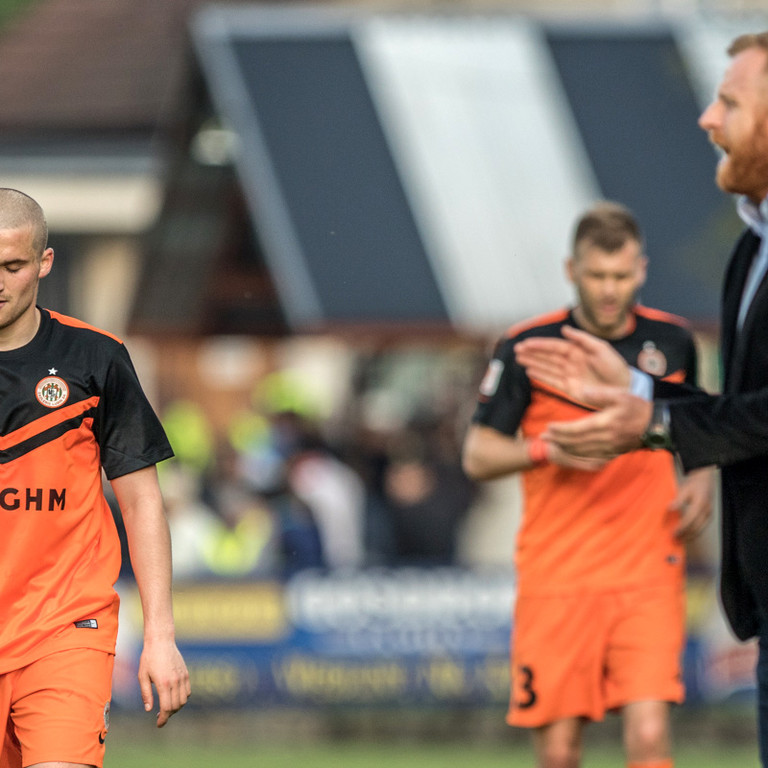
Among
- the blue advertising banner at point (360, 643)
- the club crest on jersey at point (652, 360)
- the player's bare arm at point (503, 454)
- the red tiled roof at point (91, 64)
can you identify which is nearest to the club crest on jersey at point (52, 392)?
the player's bare arm at point (503, 454)

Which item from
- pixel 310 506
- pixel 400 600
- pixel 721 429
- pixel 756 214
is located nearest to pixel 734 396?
pixel 721 429

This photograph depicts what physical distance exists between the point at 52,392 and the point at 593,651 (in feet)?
8.67

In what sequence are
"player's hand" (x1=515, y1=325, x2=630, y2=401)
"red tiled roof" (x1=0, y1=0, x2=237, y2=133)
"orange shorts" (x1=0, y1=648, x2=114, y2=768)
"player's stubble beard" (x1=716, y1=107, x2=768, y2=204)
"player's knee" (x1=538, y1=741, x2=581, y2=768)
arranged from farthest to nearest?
"red tiled roof" (x1=0, y1=0, x2=237, y2=133), "player's knee" (x1=538, y1=741, x2=581, y2=768), "player's hand" (x1=515, y1=325, x2=630, y2=401), "player's stubble beard" (x1=716, y1=107, x2=768, y2=204), "orange shorts" (x1=0, y1=648, x2=114, y2=768)

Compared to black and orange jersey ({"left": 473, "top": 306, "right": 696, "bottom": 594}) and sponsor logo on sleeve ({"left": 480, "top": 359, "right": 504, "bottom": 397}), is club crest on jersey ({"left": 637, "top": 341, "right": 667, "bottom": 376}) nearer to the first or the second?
black and orange jersey ({"left": 473, "top": 306, "right": 696, "bottom": 594})

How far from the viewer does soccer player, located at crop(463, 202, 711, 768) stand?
6543 millimetres

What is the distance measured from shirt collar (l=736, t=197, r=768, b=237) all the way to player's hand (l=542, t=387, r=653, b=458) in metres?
0.70

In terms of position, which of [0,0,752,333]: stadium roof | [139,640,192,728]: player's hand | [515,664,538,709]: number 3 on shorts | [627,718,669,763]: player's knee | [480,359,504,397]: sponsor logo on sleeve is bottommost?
[627,718,669,763]: player's knee

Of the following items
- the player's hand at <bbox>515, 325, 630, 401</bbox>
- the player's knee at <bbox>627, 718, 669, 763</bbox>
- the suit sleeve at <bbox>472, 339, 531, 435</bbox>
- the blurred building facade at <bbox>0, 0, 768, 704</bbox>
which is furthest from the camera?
the blurred building facade at <bbox>0, 0, 768, 704</bbox>

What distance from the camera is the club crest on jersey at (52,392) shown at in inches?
194

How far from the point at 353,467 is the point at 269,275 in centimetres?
346

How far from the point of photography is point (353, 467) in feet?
43.8

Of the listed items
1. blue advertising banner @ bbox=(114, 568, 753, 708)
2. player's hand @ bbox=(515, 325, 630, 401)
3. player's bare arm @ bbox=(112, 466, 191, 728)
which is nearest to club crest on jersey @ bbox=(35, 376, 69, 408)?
player's bare arm @ bbox=(112, 466, 191, 728)

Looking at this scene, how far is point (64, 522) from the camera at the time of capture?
4.93 m

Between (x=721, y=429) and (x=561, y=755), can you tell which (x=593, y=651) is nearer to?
(x=561, y=755)
